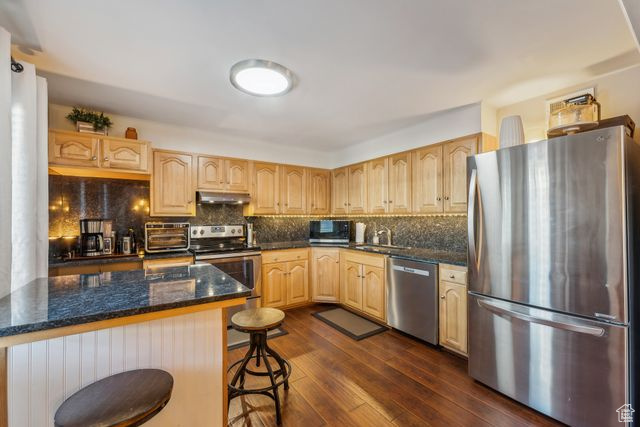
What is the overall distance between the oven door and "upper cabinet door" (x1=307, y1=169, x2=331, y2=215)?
1.28 m

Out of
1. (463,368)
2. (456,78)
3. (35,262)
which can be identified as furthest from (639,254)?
(35,262)

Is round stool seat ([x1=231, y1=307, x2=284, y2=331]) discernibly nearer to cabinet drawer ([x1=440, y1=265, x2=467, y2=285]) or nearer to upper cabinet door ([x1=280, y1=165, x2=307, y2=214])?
cabinet drawer ([x1=440, y1=265, x2=467, y2=285])

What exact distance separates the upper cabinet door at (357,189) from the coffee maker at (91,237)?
3.13 meters

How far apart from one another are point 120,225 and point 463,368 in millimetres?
3889

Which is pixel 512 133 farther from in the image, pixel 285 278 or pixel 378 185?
pixel 285 278

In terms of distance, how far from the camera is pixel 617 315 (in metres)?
1.52

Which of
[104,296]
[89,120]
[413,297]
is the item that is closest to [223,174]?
[89,120]

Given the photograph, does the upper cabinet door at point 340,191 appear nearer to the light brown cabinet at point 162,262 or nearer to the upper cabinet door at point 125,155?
the light brown cabinet at point 162,262

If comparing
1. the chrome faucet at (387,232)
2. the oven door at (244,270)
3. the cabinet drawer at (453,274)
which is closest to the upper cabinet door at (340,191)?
the chrome faucet at (387,232)

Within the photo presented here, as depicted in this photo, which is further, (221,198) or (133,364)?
(221,198)

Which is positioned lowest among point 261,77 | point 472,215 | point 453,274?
point 453,274

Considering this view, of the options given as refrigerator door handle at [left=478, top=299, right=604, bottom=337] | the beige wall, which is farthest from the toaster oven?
the beige wall

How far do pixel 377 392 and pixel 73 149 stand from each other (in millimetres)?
3490

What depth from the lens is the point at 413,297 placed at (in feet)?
9.43
